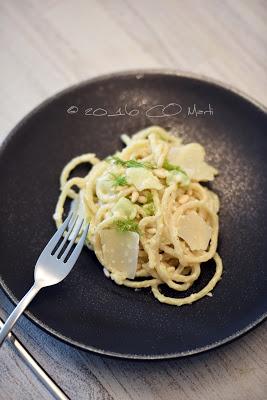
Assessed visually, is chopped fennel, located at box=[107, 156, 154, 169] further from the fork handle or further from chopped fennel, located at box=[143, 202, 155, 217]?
the fork handle

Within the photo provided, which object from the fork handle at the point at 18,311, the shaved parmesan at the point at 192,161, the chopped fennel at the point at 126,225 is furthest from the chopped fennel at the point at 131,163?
the fork handle at the point at 18,311

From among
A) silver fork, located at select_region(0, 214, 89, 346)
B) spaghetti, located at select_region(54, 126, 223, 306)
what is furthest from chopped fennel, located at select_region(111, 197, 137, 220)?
silver fork, located at select_region(0, 214, 89, 346)

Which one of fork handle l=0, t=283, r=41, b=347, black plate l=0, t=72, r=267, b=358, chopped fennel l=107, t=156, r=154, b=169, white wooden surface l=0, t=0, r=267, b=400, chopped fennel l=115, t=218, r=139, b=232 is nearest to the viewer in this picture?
fork handle l=0, t=283, r=41, b=347

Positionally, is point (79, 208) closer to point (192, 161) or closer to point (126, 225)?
point (126, 225)

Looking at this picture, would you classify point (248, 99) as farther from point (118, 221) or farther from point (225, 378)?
point (225, 378)

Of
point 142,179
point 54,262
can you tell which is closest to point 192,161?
point 142,179

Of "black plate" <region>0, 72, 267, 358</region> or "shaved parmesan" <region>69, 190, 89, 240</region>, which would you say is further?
"shaved parmesan" <region>69, 190, 89, 240</region>

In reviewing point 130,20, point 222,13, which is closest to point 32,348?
point 130,20
